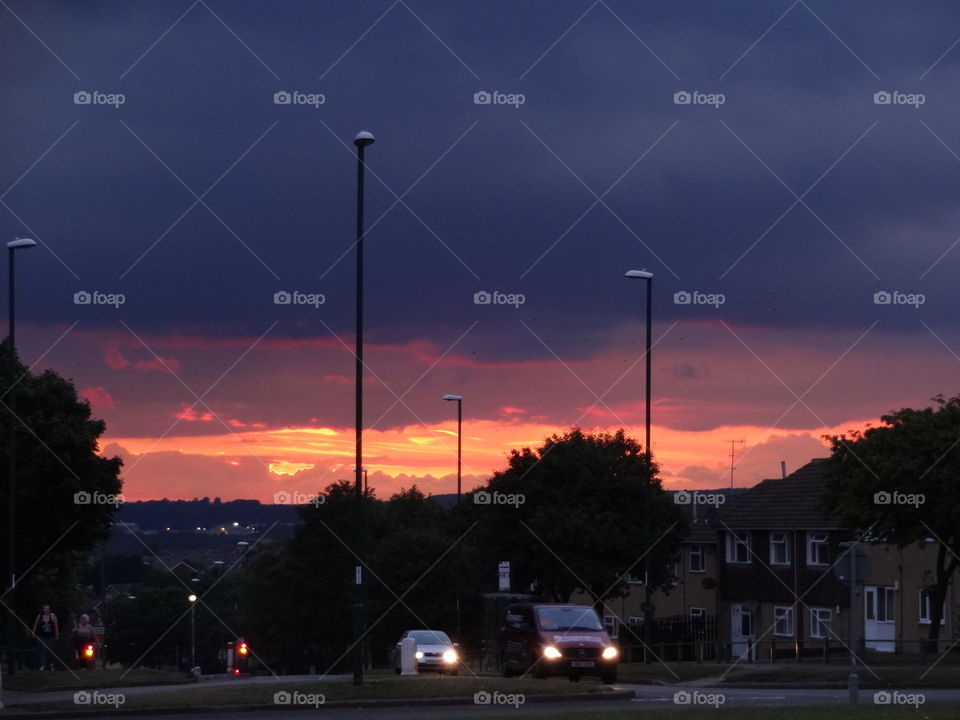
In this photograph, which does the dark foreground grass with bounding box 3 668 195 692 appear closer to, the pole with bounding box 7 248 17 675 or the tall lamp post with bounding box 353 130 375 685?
the pole with bounding box 7 248 17 675

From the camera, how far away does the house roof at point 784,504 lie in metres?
59.2

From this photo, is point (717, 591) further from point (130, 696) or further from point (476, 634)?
point (130, 696)

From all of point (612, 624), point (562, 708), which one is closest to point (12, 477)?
point (562, 708)

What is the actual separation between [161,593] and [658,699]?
92.0m

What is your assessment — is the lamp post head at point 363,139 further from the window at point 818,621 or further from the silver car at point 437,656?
the window at point 818,621

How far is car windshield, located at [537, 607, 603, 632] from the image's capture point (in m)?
30.4

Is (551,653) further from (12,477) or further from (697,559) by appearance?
(697,559)

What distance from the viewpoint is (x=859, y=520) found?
3897 cm

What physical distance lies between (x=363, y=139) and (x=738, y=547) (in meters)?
43.2

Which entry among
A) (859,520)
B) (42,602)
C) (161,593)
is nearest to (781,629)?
(859,520)

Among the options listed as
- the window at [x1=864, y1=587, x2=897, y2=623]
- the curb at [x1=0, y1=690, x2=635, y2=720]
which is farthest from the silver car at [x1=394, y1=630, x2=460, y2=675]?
the window at [x1=864, y1=587, x2=897, y2=623]

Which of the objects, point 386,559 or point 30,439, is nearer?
point 30,439

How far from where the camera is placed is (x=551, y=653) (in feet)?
97.2

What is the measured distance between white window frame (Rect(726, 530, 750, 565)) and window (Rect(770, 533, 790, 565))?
1.52 meters
